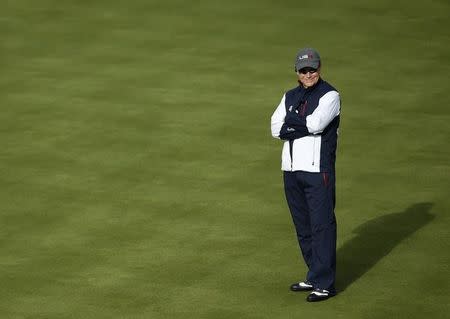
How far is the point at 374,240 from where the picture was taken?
11.2m

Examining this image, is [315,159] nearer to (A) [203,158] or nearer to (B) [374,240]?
(B) [374,240]

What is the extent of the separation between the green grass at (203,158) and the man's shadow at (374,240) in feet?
0.08

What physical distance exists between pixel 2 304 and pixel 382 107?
700 cm

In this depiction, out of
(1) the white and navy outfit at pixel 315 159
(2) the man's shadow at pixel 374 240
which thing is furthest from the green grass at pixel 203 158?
(1) the white and navy outfit at pixel 315 159

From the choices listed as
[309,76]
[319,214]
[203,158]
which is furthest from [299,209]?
[203,158]

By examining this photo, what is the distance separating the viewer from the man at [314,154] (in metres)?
9.58

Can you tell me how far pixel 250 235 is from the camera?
1139 cm

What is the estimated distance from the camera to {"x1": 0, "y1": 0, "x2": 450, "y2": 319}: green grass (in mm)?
10133

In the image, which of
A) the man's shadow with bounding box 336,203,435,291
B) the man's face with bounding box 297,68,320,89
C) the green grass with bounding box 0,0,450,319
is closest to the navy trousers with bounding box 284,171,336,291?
the green grass with bounding box 0,0,450,319

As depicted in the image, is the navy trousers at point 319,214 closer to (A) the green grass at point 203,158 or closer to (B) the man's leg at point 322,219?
(B) the man's leg at point 322,219

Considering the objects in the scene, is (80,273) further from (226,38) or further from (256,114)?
(226,38)

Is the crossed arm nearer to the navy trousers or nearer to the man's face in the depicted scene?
the man's face

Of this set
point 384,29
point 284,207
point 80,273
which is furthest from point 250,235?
point 384,29

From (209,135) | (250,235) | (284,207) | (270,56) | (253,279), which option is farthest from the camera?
(270,56)
